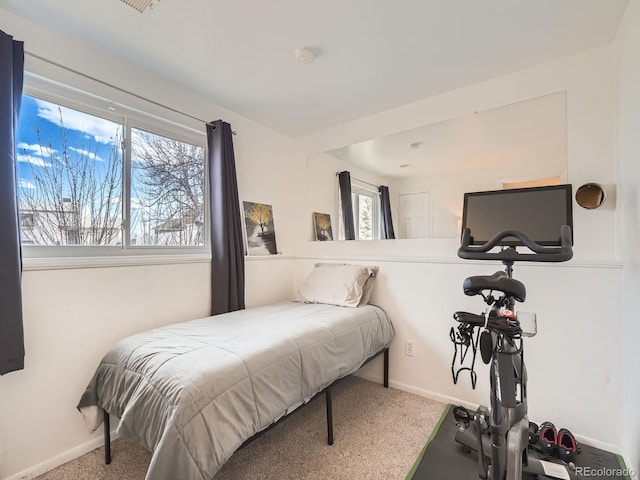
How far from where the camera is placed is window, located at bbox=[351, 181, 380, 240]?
2.72 meters

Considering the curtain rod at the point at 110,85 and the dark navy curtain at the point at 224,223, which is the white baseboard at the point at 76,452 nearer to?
the dark navy curtain at the point at 224,223

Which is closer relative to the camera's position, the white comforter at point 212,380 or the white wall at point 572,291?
the white comforter at point 212,380

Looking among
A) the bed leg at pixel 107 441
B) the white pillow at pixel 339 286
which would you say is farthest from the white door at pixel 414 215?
the bed leg at pixel 107 441

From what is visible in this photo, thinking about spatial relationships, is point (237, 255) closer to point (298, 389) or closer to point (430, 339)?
point (298, 389)

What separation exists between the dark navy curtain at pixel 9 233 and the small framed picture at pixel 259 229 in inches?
59.9

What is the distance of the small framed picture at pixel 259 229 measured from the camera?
277 cm

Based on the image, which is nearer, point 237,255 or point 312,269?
point 237,255

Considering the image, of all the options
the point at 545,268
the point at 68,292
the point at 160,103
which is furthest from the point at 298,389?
the point at 160,103

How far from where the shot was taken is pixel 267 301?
2.90m

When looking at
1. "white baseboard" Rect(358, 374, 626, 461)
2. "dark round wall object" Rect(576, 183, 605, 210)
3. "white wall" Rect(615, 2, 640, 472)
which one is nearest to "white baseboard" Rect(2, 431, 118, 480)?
"white baseboard" Rect(358, 374, 626, 461)

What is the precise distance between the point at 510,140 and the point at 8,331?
122 inches

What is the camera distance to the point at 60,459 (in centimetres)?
162

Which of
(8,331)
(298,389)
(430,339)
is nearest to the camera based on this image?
(8,331)

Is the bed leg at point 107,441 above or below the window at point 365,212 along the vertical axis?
below
